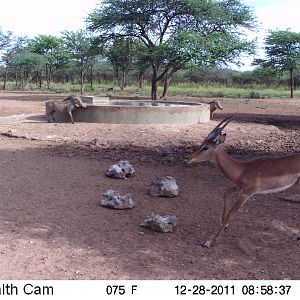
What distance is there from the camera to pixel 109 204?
19.2ft

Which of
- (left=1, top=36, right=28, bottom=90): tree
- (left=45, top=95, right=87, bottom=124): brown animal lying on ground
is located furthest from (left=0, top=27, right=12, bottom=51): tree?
(left=45, top=95, right=87, bottom=124): brown animal lying on ground

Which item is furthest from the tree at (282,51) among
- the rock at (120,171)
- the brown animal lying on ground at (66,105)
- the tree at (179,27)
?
the rock at (120,171)

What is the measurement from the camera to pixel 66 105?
13.9 meters

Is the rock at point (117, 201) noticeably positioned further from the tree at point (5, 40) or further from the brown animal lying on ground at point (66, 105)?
the tree at point (5, 40)

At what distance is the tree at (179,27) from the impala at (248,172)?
70.6 ft

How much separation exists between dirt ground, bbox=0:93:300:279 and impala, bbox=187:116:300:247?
1.52 ft

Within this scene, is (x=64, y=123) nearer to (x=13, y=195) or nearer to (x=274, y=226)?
(x=13, y=195)

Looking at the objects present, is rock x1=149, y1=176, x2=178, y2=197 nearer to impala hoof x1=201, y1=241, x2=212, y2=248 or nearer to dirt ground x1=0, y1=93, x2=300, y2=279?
dirt ground x1=0, y1=93, x2=300, y2=279

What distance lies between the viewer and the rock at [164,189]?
21.0 ft

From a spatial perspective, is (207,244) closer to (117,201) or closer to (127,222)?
(127,222)

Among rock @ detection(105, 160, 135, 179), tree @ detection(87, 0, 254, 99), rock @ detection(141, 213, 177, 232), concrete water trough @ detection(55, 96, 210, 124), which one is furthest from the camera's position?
tree @ detection(87, 0, 254, 99)

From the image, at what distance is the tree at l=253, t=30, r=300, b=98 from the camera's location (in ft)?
119

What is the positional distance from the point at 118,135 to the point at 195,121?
359 cm
